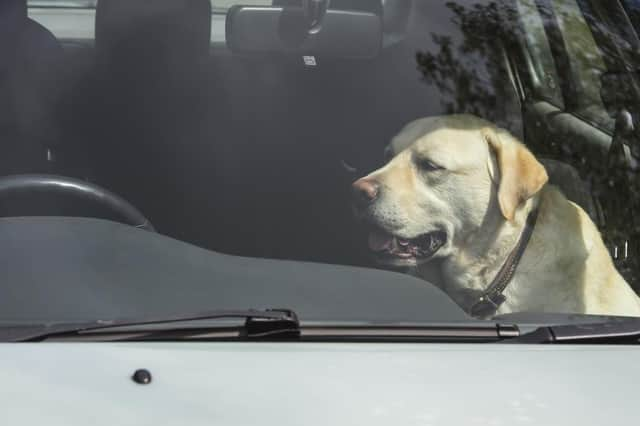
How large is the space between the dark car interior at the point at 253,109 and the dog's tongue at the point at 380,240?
0.13 ft

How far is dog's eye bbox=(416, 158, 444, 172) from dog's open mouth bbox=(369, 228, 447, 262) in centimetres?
19

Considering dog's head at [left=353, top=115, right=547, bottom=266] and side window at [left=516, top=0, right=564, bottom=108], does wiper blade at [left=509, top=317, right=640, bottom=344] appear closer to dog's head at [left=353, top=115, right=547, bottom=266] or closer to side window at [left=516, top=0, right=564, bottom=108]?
dog's head at [left=353, top=115, right=547, bottom=266]

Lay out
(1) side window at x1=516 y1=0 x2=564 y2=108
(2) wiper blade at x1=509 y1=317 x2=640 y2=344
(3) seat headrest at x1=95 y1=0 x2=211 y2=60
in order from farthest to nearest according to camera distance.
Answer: (1) side window at x1=516 y1=0 x2=564 y2=108 → (3) seat headrest at x1=95 y1=0 x2=211 y2=60 → (2) wiper blade at x1=509 y1=317 x2=640 y2=344

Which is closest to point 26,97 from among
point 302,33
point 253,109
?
point 253,109

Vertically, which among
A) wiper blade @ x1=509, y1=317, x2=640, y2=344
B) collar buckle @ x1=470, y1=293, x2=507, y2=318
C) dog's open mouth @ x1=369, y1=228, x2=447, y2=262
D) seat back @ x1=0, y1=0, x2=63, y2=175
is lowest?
collar buckle @ x1=470, y1=293, x2=507, y2=318

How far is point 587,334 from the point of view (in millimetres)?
2713

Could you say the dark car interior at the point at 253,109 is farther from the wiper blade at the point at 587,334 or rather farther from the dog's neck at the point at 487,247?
the wiper blade at the point at 587,334

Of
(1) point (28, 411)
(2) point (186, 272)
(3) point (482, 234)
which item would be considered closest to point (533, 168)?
(3) point (482, 234)

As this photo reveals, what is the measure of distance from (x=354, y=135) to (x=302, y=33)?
0.28 metres

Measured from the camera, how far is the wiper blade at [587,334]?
2686 millimetres

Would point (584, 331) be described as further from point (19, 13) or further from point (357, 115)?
point (19, 13)

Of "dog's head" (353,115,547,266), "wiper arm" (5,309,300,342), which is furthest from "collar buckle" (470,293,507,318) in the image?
"wiper arm" (5,309,300,342)

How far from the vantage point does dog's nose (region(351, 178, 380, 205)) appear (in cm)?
304

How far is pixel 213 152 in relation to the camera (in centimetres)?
301
